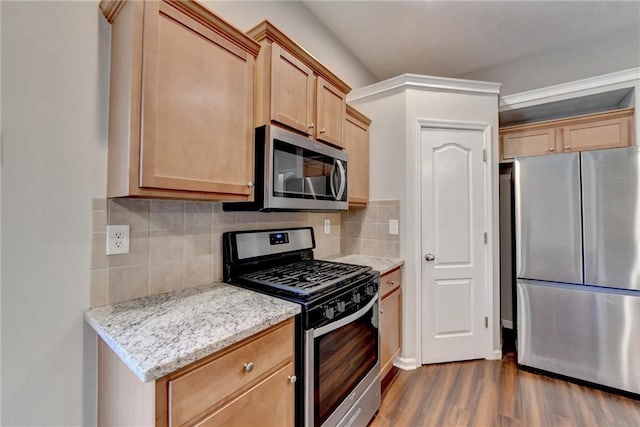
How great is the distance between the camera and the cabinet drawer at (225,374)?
0.78 meters

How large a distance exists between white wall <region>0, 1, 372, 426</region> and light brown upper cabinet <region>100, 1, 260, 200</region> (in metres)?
0.09

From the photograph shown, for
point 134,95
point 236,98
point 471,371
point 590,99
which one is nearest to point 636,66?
point 590,99

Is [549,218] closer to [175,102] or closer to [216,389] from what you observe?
[216,389]

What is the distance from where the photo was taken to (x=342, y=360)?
1435 millimetres

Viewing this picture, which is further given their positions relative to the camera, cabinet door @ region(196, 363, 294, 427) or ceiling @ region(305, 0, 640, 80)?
ceiling @ region(305, 0, 640, 80)

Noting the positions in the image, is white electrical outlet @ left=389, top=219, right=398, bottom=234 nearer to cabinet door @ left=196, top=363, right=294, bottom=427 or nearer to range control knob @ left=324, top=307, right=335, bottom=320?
range control knob @ left=324, top=307, right=335, bottom=320

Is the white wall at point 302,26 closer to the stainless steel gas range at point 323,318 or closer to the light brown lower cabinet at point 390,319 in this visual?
the stainless steel gas range at point 323,318

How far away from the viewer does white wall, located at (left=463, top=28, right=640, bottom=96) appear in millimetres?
2553

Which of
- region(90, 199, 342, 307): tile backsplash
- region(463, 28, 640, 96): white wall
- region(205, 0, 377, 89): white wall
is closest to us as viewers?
region(90, 199, 342, 307): tile backsplash

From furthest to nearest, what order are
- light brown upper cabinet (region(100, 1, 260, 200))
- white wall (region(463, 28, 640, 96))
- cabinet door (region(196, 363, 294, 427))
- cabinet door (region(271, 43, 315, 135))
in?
white wall (region(463, 28, 640, 96)) < cabinet door (region(271, 43, 315, 135)) < light brown upper cabinet (region(100, 1, 260, 200)) < cabinet door (region(196, 363, 294, 427))

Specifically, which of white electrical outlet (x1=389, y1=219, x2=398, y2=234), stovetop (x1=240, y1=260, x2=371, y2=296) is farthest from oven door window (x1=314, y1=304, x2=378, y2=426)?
white electrical outlet (x1=389, y1=219, x2=398, y2=234)

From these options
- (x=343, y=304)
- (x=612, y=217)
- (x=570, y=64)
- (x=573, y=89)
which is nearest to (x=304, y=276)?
(x=343, y=304)

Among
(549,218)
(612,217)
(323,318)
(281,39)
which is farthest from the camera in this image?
(549,218)

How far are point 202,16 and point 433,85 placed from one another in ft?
6.26
